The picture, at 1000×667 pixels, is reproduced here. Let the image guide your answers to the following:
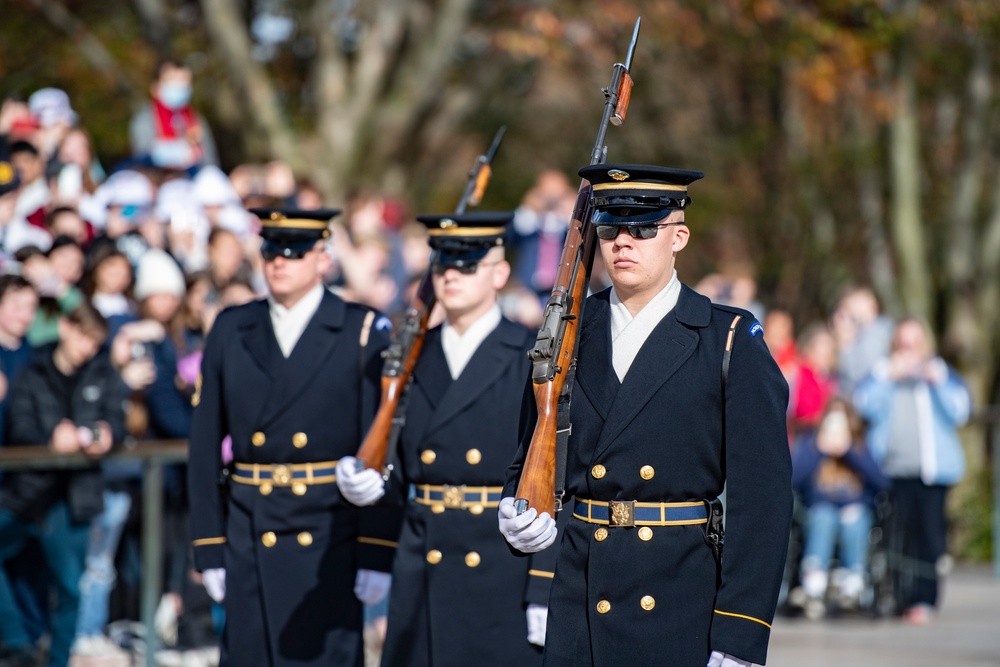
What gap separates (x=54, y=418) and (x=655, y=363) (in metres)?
4.13

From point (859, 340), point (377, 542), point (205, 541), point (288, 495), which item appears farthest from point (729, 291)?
point (205, 541)

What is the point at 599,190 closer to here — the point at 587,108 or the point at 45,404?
the point at 45,404

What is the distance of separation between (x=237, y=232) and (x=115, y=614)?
312 centimetres

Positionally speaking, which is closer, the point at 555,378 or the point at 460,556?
the point at 555,378

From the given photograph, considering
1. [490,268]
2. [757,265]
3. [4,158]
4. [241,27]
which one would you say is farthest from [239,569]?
[757,265]

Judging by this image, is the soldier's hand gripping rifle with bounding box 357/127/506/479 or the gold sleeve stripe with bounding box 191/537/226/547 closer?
the soldier's hand gripping rifle with bounding box 357/127/506/479

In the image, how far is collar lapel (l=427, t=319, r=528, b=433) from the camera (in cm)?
605

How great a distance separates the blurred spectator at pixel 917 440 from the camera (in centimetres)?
1134

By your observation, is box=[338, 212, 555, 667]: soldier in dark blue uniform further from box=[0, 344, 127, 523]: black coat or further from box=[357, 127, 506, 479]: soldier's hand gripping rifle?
box=[0, 344, 127, 523]: black coat

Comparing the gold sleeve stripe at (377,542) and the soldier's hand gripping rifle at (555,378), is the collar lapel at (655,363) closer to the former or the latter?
the soldier's hand gripping rifle at (555,378)

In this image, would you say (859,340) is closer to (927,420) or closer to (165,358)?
(927,420)

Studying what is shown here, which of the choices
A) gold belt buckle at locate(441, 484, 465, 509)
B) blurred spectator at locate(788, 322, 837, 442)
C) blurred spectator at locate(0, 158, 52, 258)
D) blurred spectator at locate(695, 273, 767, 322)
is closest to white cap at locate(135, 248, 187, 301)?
blurred spectator at locate(0, 158, 52, 258)

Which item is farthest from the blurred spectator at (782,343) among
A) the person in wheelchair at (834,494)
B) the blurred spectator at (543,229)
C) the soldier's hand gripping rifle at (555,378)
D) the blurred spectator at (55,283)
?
the soldier's hand gripping rifle at (555,378)

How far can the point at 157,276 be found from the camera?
30.5ft
